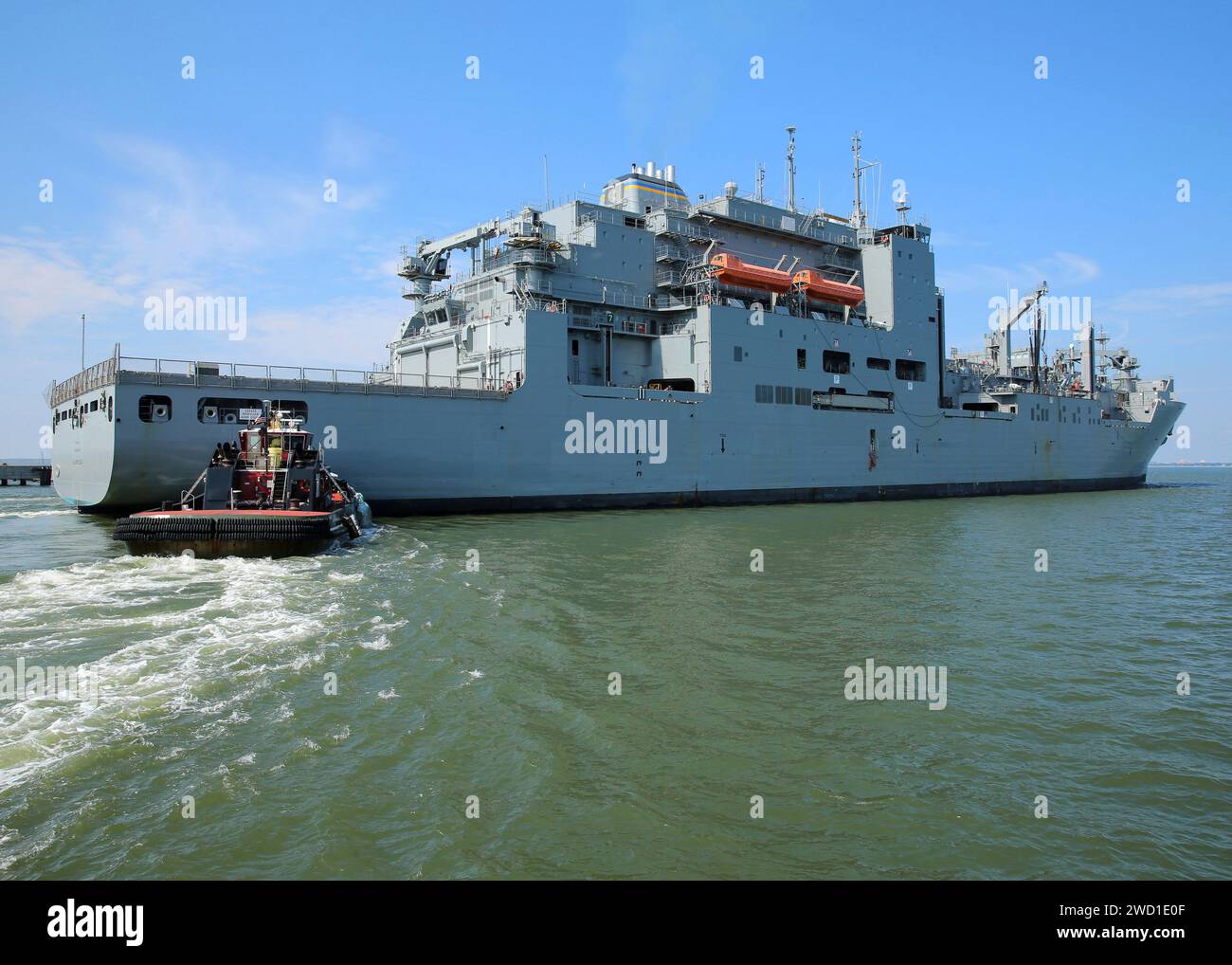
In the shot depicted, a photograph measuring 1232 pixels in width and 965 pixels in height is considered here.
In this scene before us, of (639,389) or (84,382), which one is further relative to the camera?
(639,389)

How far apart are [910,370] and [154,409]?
34.6 metres

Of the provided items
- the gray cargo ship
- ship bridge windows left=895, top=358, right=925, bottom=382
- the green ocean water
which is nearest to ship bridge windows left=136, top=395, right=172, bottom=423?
the gray cargo ship

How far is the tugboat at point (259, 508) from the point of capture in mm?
16609

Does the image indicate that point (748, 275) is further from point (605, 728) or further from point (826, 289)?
point (605, 728)

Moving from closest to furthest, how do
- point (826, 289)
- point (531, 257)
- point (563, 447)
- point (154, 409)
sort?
point (154, 409) < point (563, 447) < point (531, 257) < point (826, 289)

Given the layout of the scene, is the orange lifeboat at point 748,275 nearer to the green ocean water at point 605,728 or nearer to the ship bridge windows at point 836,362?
the ship bridge windows at point 836,362

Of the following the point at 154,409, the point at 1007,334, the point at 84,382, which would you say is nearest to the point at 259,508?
the point at 154,409

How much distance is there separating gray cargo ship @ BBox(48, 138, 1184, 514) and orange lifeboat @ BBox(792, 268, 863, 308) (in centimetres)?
12

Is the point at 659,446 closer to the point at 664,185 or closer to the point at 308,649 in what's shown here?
the point at 664,185

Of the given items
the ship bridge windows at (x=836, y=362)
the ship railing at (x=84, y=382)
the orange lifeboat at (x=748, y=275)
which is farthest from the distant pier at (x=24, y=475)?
the ship bridge windows at (x=836, y=362)

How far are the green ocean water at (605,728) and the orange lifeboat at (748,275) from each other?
20.6m

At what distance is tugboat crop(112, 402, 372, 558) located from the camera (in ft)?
54.5

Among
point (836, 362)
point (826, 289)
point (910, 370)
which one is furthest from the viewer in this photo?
point (910, 370)

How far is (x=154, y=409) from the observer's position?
71.3ft
